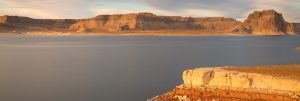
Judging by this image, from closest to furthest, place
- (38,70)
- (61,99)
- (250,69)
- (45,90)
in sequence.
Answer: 1. (250,69)
2. (61,99)
3. (45,90)
4. (38,70)

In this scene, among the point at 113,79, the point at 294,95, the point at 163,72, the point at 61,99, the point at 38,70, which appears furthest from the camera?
the point at 38,70

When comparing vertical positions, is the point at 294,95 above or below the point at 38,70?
above

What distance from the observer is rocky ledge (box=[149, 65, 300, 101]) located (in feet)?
63.1

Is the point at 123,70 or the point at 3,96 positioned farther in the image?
the point at 123,70

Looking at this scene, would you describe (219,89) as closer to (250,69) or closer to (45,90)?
(250,69)

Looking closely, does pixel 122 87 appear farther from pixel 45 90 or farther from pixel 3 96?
pixel 3 96

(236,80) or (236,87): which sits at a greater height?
(236,80)

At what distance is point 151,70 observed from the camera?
4106 cm

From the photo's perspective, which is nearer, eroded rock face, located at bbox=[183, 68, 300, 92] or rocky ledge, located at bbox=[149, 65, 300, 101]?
rocky ledge, located at bbox=[149, 65, 300, 101]

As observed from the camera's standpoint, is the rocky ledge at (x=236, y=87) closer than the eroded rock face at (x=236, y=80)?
Yes

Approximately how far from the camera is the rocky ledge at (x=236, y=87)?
19.2m

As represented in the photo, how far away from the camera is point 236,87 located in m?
20.6

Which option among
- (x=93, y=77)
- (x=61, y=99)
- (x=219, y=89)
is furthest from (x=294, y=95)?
(x=93, y=77)

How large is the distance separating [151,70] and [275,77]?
22029mm
